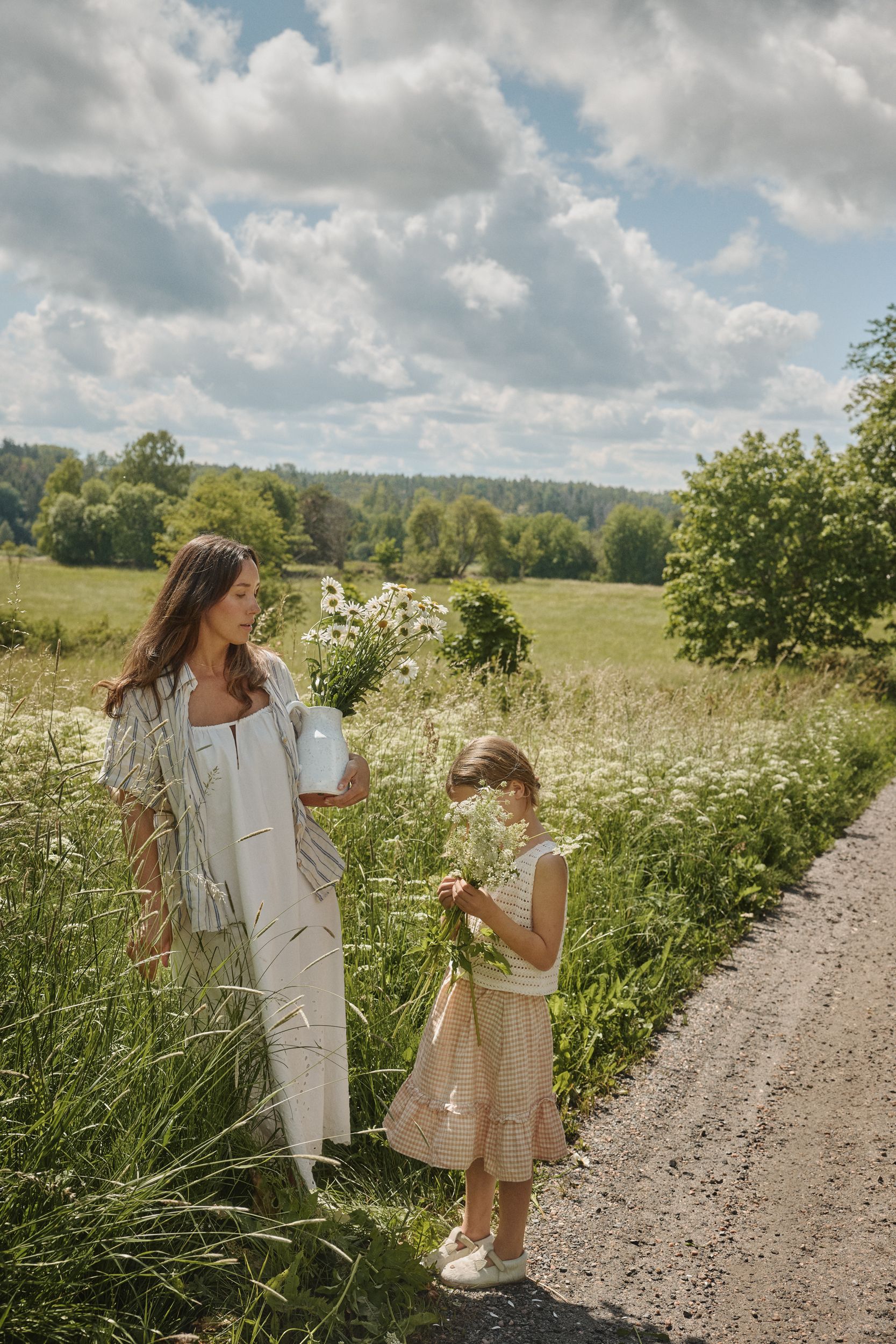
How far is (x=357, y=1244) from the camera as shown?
2.47 m

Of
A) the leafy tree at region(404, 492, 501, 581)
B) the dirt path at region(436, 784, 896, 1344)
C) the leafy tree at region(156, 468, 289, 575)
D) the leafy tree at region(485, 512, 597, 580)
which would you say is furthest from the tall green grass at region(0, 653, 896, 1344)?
the leafy tree at region(485, 512, 597, 580)

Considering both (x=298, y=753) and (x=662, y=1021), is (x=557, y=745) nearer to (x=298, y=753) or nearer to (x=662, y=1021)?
(x=662, y=1021)

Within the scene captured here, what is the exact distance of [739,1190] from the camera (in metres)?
3.34

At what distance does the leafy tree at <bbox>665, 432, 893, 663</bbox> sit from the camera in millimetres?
16125

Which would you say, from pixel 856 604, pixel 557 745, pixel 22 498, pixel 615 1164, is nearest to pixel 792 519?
pixel 856 604

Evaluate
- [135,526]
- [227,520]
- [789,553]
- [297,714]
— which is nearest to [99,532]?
[135,526]

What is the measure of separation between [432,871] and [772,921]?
110 inches

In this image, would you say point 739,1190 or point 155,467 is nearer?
point 739,1190

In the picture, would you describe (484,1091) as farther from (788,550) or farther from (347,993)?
(788,550)

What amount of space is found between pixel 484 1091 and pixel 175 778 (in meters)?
1.33

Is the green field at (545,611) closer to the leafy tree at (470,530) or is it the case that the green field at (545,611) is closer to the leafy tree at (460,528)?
the leafy tree at (460,528)

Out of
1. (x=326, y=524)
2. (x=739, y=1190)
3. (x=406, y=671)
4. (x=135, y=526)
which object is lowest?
(x=739, y=1190)

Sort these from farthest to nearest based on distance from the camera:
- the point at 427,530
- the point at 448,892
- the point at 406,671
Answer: the point at 427,530 < the point at 406,671 < the point at 448,892

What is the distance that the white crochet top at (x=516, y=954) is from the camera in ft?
9.04
